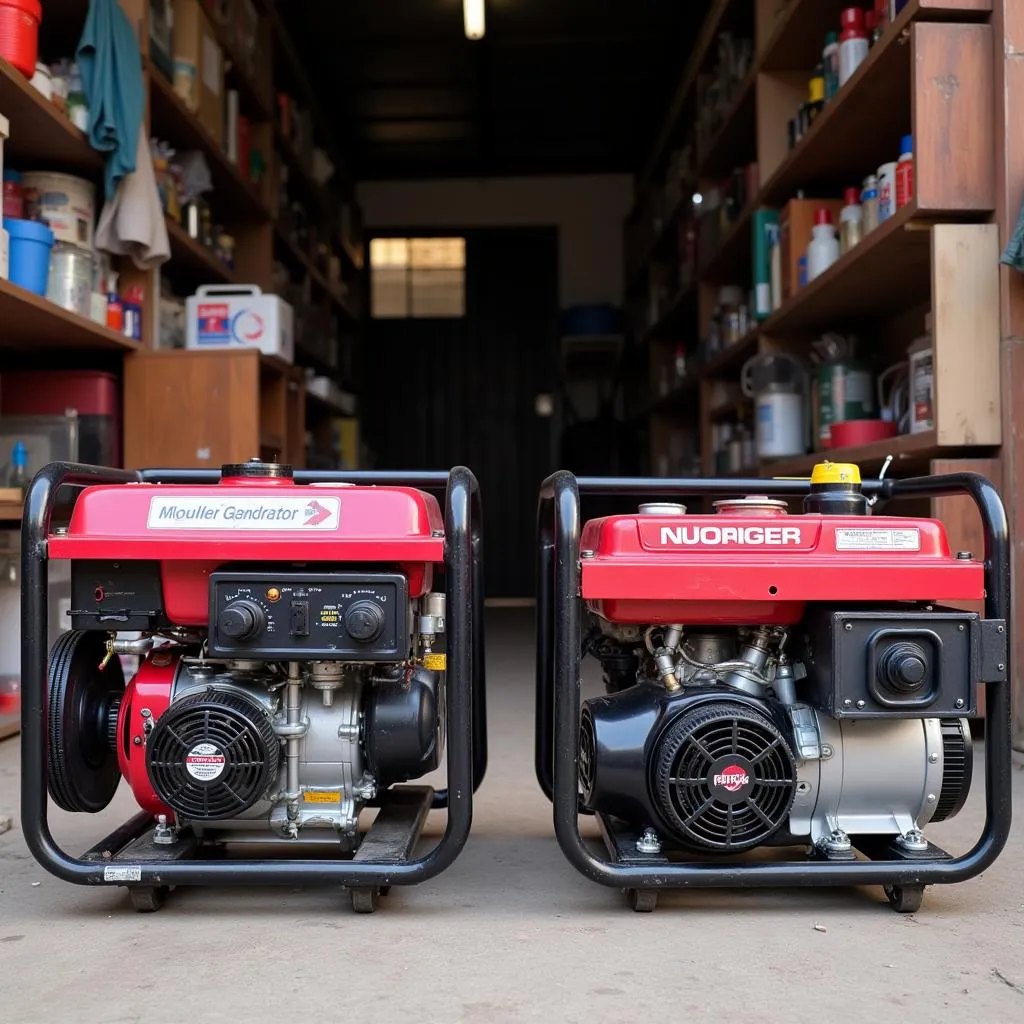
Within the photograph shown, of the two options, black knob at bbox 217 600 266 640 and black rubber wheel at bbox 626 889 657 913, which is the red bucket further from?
black rubber wheel at bbox 626 889 657 913

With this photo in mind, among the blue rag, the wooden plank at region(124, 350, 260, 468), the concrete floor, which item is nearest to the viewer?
the concrete floor

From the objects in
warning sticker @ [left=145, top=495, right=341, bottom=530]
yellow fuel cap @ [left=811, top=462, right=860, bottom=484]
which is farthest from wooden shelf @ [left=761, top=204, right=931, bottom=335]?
warning sticker @ [left=145, top=495, right=341, bottom=530]

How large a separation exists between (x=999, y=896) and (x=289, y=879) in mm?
1262

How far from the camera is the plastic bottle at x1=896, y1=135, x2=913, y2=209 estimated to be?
336cm

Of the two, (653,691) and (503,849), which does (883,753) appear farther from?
(503,849)

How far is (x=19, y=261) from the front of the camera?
346 cm

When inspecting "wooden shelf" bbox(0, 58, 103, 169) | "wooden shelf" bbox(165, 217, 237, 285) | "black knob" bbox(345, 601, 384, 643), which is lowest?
"black knob" bbox(345, 601, 384, 643)

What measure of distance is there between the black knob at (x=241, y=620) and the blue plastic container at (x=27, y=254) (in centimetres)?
216

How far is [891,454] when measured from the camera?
11.7 feet

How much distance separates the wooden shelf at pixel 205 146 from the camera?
4.43 m

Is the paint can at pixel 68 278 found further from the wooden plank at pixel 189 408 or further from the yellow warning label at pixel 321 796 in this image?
the yellow warning label at pixel 321 796

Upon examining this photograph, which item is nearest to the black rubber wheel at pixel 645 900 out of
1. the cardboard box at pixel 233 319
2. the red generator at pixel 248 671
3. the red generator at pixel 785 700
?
the red generator at pixel 785 700

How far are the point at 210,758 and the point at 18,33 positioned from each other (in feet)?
8.61

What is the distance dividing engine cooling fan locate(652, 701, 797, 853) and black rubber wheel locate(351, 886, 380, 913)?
52 cm
